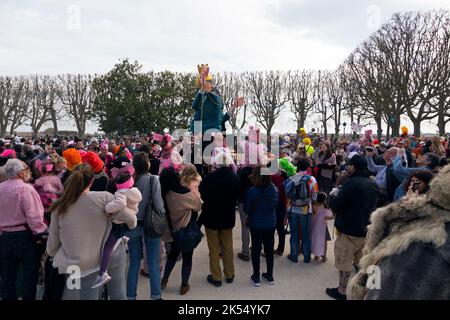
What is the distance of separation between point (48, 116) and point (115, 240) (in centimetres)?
5347

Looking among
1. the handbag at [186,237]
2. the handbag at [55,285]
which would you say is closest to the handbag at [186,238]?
the handbag at [186,237]

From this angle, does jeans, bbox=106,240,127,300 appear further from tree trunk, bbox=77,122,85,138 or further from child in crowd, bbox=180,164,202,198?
tree trunk, bbox=77,122,85,138

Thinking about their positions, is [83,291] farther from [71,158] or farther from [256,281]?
[71,158]

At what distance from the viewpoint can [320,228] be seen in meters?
5.63

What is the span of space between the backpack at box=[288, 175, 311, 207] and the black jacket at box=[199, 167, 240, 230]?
1.16m

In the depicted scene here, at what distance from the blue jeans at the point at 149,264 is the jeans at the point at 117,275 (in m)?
0.79

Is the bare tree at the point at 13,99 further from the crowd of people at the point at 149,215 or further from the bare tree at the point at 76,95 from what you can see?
the crowd of people at the point at 149,215

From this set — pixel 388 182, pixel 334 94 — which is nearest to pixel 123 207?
pixel 388 182

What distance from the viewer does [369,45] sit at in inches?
964

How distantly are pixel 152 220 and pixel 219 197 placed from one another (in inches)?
41.4

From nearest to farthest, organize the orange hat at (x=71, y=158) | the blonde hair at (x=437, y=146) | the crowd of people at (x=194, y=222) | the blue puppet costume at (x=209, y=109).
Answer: the crowd of people at (x=194, y=222) < the orange hat at (x=71, y=158) < the blonde hair at (x=437, y=146) < the blue puppet costume at (x=209, y=109)

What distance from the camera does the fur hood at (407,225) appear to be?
150 cm
